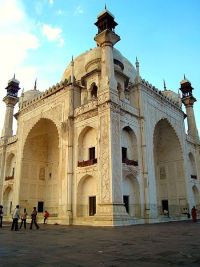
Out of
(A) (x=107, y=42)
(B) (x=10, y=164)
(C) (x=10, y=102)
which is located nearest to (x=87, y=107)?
(A) (x=107, y=42)

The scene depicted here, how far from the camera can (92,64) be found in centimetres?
2598

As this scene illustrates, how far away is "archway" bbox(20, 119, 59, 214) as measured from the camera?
26609 millimetres

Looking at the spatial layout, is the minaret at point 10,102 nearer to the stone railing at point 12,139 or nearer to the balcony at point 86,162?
the stone railing at point 12,139

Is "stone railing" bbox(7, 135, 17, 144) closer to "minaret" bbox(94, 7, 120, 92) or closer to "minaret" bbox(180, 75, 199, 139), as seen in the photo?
"minaret" bbox(94, 7, 120, 92)

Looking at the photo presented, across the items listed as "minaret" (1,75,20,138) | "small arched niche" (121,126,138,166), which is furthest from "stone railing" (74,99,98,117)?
"minaret" (1,75,20,138)

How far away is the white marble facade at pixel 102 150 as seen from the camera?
18.3m

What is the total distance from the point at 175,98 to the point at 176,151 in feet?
25.3

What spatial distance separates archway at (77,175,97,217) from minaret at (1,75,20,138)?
587 inches

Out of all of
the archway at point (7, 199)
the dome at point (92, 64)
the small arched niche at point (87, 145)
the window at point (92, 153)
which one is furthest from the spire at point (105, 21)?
the archway at point (7, 199)

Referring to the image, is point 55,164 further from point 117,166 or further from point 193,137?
point 193,137

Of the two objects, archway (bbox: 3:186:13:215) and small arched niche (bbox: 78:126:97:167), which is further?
archway (bbox: 3:186:13:215)

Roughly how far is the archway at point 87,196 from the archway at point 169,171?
31.4ft

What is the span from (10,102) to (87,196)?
18171 mm

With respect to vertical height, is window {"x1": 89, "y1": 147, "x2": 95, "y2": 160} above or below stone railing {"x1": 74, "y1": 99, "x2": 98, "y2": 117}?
below
